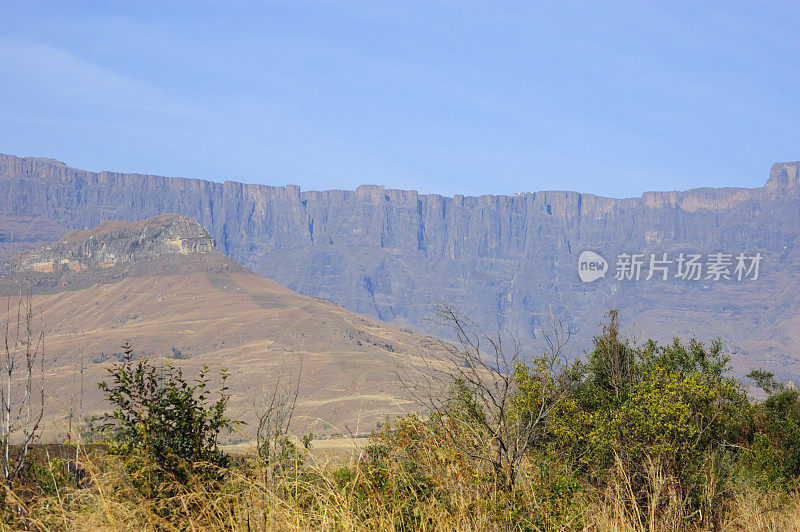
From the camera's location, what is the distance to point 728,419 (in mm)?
14664

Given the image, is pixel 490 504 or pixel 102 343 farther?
pixel 102 343

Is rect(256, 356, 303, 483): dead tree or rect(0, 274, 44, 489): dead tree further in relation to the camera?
rect(0, 274, 44, 489): dead tree

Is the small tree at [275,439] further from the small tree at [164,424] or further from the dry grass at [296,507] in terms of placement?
the small tree at [164,424]

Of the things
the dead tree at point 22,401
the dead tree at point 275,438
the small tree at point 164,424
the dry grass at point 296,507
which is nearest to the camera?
the dry grass at point 296,507

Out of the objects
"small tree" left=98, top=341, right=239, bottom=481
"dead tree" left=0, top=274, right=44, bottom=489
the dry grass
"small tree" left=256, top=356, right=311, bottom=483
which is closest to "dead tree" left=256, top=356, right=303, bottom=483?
"small tree" left=256, top=356, right=311, bottom=483

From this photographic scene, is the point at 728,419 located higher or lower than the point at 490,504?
lower

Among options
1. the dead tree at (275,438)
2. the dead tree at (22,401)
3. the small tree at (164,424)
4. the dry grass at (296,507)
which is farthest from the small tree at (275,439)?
the dead tree at (22,401)

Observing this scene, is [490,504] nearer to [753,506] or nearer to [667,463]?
[753,506]

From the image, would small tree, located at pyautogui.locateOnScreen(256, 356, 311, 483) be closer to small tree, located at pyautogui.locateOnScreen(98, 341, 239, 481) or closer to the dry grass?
the dry grass

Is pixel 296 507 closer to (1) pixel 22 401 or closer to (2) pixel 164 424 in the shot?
(2) pixel 164 424

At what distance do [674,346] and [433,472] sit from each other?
20426 mm

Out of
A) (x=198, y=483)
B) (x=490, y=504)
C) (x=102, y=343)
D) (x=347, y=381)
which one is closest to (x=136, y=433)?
(x=198, y=483)

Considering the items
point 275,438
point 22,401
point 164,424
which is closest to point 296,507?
point 275,438

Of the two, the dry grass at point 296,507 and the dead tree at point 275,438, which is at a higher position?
the dead tree at point 275,438
